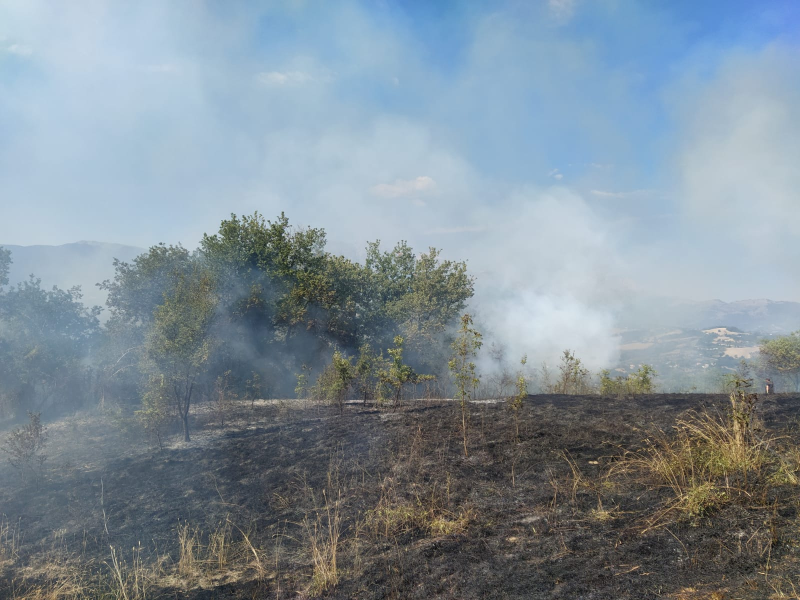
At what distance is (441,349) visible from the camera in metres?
22.6

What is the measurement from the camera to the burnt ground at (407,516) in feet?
11.4

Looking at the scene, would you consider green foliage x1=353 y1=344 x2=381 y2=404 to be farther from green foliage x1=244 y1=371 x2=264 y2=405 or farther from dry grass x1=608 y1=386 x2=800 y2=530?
dry grass x1=608 y1=386 x2=800 y2=530

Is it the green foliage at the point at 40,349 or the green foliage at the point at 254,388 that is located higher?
the green foliage at the point at 40,349

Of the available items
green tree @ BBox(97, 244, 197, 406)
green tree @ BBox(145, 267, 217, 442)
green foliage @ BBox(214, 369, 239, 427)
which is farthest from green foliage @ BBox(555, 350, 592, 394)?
green tree @ BBox(97, 244, 197, 406)

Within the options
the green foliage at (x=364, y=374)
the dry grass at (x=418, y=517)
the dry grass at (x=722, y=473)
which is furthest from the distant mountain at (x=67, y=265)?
the dry grass at (x=722, y=473)

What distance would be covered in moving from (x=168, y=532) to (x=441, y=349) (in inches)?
697

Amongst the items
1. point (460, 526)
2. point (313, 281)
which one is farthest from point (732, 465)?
point (313, 281)

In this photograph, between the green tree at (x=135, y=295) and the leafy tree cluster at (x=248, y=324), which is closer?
the leafy tree cluster at (x=248, y=324)

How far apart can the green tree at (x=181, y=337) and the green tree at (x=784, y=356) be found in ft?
78.9

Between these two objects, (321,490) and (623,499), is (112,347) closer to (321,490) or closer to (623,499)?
(321,490)

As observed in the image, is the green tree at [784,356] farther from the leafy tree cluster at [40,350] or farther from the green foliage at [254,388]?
the leafy tree cluster at [40,350]

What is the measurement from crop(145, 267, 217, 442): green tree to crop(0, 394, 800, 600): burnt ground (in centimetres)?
151

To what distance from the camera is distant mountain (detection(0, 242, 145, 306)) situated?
4683 inches

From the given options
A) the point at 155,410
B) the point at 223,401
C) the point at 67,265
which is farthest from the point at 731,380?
the point at 67,265
